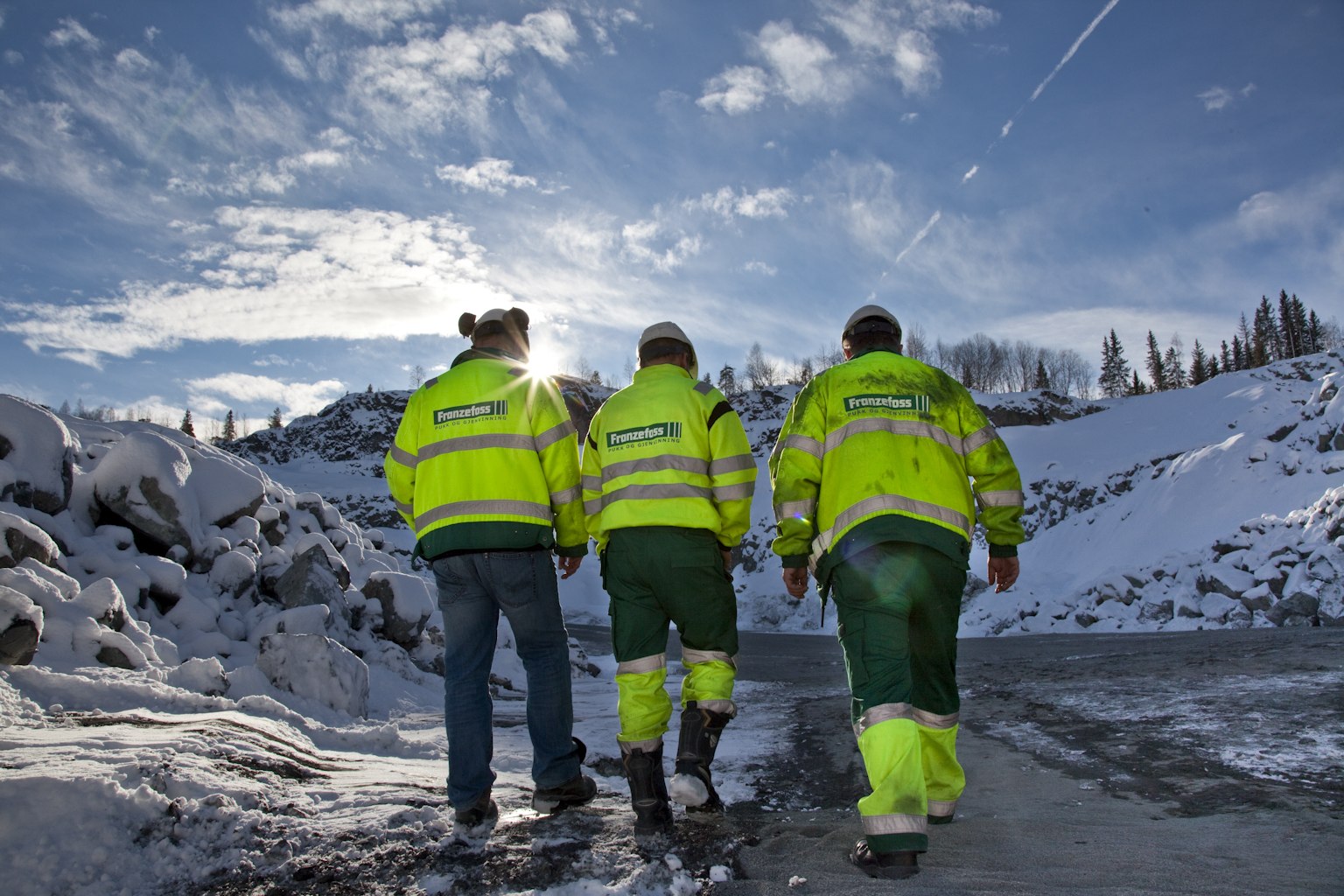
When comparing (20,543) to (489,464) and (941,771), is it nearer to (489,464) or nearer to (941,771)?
(489,464)

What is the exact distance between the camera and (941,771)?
298cm

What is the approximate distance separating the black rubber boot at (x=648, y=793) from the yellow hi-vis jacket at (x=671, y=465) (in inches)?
35.0

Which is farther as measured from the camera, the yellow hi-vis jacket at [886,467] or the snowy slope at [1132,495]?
the snowy slope at [1132,495]

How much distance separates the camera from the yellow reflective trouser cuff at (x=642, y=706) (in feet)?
9.94

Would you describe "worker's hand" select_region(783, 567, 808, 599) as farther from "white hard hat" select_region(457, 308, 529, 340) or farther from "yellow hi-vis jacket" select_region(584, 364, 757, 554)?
"white hard hat" select_region(457, 308, 529, 340)

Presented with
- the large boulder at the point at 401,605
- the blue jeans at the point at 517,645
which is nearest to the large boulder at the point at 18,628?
the blue jeans at the point at 517,645

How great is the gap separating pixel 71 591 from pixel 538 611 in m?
3.90

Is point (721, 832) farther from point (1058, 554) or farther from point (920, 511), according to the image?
point (1058, 554)

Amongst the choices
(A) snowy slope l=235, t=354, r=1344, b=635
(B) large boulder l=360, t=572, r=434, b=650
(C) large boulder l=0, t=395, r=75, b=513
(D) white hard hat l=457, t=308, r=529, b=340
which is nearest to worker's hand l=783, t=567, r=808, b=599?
(D) white hard hat l=457, t=308, r=529, b=340

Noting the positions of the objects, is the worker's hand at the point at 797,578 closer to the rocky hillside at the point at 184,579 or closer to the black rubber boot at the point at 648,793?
the black rubber boot at the point at 648,793

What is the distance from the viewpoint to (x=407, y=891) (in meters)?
2.25

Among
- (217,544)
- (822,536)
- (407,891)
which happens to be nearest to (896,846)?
(822,536)

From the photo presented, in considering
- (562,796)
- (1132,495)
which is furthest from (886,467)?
(1132,495)

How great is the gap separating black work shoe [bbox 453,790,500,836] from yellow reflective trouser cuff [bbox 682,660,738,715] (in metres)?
0.83
